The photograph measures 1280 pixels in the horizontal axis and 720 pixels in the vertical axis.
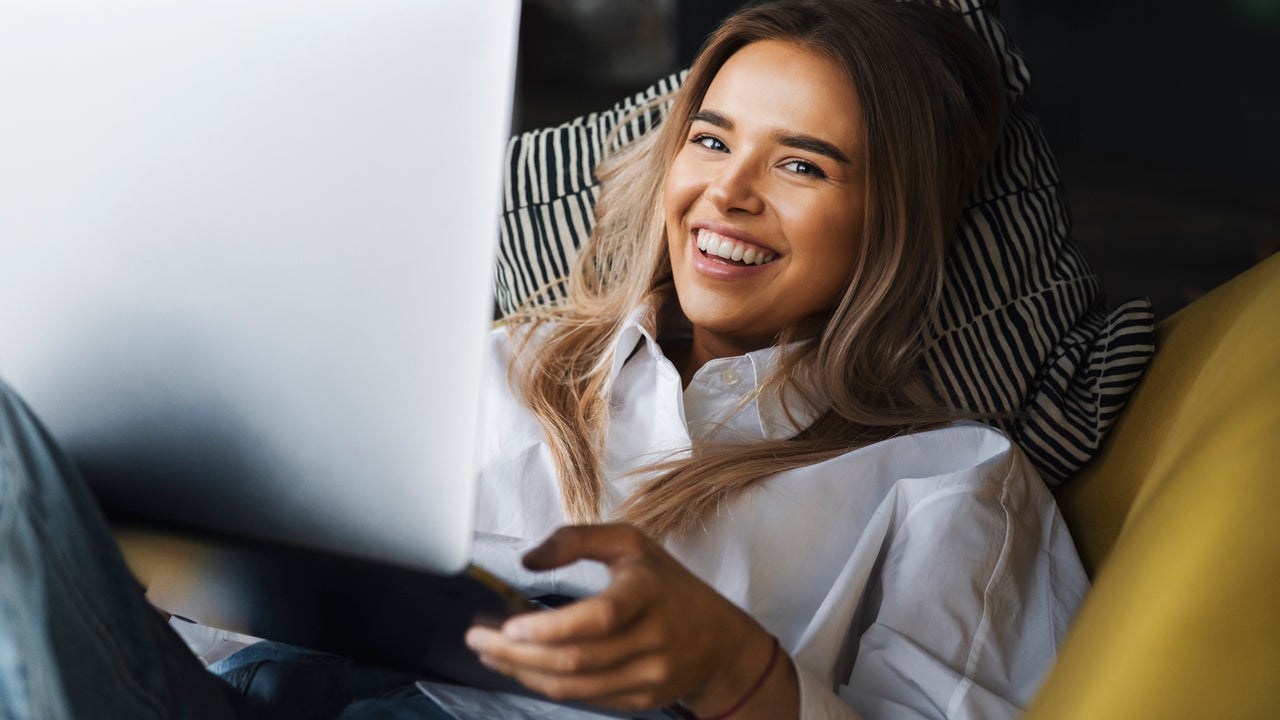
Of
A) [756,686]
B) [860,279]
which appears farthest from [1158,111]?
[756,686]

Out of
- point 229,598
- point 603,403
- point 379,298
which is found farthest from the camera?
point 603,403

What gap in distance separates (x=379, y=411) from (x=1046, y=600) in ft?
2.24

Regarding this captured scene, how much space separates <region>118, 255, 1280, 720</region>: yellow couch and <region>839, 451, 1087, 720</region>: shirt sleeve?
16 cm

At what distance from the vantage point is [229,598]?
2.65 feet

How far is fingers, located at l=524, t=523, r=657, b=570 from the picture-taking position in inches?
25.9

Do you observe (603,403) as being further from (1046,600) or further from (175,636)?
(175,636)

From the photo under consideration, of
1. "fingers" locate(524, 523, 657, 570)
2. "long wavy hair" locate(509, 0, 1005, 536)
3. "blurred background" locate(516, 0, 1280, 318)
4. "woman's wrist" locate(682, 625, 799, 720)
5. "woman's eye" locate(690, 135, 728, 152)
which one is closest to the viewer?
"fingers" locate(524, 523, 657, 570)

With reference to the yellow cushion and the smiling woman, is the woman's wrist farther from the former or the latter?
the yellow cushion

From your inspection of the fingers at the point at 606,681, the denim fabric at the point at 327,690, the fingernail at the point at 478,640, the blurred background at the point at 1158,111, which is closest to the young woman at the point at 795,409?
the denim fabric at the point at 327,690

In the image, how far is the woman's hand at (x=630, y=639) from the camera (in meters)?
0.62

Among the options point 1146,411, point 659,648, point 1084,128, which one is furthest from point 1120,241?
point 659,648

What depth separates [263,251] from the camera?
591 millimetres

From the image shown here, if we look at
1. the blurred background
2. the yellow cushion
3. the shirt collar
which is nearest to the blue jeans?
the yellow cushion

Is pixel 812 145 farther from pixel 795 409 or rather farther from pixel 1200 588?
pixel 1200 588
